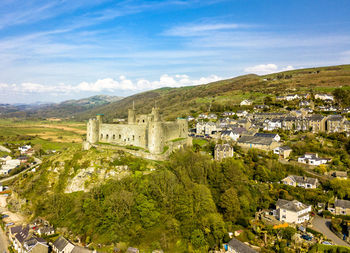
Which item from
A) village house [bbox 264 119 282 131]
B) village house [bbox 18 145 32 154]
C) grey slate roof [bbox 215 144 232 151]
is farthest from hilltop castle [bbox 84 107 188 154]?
village house [bbox 18 145 32 154]

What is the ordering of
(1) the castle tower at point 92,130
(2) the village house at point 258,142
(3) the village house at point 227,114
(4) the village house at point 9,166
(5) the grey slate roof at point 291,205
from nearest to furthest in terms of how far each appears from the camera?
(5) the grey slate roof at point 291,205, (1) the castle tower at point 92,130, (2) the village house at point 258,142, (4) the village house at point 9,166, (3) the village house at point 227,114

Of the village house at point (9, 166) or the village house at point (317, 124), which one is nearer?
the village house at point (317, 124)

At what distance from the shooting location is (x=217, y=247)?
27.8 metres

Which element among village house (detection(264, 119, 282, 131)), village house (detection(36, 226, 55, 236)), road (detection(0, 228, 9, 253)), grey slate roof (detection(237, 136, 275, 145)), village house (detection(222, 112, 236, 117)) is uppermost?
village house (detection(222, 112, 236, 117))

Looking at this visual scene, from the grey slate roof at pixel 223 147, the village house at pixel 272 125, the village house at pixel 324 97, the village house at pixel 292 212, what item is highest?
the village house at pixel 324 97

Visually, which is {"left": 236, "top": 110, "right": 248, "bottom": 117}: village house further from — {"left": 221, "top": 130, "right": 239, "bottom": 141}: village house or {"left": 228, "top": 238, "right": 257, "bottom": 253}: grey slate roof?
{"left": 228, "top": 238, "right": 257, "bottom": 253}: grey slate roof

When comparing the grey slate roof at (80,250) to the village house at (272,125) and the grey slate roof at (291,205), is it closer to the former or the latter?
the grey slate roof at (291,205)

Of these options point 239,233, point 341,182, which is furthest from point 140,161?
point 341,182

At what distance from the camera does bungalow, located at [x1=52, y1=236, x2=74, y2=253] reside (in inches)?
1065

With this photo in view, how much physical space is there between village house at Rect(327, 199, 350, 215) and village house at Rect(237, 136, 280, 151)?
1375cm

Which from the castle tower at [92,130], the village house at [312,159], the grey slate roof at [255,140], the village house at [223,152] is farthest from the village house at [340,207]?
the castle tower at [92,130]

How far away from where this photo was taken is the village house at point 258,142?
1751 inches

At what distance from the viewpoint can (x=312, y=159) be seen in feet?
131

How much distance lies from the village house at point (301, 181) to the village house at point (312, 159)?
4.27 metres
